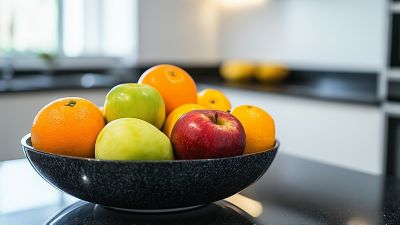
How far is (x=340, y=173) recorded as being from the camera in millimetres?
1058

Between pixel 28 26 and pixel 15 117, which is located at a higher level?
pixel 28 26

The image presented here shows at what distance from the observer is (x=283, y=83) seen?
3166 mm

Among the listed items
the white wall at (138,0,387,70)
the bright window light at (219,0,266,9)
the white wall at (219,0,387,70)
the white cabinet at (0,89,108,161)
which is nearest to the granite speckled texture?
the white cabinet at (0,89,108,161)

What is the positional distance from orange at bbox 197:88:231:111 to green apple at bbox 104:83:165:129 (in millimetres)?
153

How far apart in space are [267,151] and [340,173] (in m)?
0.37

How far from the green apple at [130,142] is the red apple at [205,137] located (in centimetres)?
3

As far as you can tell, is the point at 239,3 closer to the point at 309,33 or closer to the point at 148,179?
the point at 309,33

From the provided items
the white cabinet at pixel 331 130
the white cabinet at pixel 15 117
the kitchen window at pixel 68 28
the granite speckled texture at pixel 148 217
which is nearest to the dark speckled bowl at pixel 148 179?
the granite speckled texture at pixel 148 217

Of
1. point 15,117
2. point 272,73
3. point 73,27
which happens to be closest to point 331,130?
point 272,73

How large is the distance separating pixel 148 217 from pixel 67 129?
0.17m

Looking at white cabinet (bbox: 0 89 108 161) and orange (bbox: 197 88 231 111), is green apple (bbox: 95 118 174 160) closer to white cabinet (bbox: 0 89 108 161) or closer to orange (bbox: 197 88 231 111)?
orange (bbox: 197 88 231 111)

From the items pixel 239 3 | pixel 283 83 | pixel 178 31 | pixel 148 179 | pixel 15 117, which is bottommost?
pixel 15 117

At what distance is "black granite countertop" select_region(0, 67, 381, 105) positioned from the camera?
2438 millimetres

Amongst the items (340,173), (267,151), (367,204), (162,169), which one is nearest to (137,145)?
(162,169)
